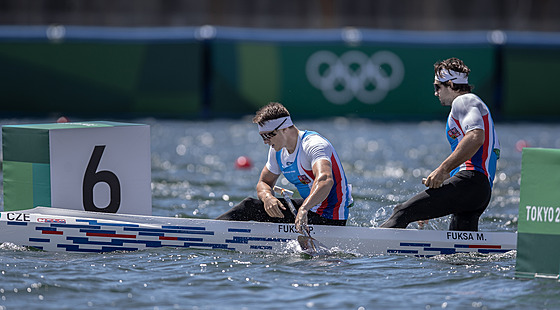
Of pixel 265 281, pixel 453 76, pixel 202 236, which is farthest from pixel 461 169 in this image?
pixel 202 236

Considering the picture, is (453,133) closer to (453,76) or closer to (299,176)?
(453,76)

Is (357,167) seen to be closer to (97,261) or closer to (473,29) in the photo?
(97,261)

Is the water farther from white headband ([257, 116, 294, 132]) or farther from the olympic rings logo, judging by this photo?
the olympic rings logo

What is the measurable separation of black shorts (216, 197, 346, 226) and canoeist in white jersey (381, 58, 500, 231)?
50 centimetres

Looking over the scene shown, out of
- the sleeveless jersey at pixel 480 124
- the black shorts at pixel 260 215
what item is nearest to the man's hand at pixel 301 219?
the black shorts at pixel 260 215

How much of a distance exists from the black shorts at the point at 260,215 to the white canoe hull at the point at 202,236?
12 cm

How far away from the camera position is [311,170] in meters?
6.28

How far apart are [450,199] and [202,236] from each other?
1.85 meters

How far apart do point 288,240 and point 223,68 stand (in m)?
11.6

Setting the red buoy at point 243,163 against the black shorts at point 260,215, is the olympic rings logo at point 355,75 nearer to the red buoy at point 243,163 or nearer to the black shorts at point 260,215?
the red buoy at point 243,163

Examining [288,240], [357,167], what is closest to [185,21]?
[357,167]

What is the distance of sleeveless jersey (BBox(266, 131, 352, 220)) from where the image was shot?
Answer: 6.22 m

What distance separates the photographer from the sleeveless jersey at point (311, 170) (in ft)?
20.4

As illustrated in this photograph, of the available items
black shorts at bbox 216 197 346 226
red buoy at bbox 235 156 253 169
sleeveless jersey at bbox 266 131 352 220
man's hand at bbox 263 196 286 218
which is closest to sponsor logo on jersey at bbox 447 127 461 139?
sleeveless jersey at bbox 266 131 352 220
